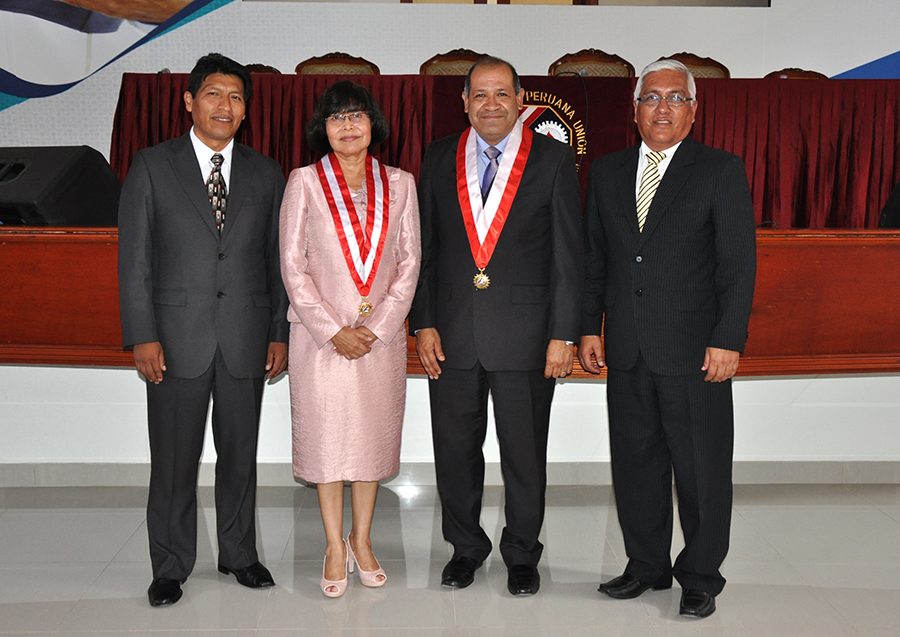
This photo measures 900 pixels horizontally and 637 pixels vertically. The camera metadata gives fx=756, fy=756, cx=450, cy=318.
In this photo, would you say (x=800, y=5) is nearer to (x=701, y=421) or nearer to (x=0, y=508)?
(x=701, y=421)

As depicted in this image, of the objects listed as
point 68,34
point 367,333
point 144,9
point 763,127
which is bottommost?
point 367,333

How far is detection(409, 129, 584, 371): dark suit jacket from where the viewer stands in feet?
7.39

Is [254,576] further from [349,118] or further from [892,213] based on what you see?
[892,213]

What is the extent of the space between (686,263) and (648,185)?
0.26 metres

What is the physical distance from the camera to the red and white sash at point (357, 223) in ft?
7.30

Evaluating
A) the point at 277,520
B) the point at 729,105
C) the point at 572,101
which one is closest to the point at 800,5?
the point at 729,105

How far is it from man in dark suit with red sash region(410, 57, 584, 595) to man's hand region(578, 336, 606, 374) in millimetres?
86

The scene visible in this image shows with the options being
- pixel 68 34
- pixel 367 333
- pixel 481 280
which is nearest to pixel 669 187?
pixel 481 280

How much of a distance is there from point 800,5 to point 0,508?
19.8 feet

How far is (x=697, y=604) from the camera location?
2.18 metres

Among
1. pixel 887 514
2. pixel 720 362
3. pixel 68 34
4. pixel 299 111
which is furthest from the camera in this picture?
pixel 68 34

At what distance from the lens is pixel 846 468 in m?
3.64

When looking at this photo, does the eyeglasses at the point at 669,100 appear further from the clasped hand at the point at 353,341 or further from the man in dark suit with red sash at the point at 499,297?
the clasped hand at the point at 353,341

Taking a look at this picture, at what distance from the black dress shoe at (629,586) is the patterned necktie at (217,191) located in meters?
1.61
